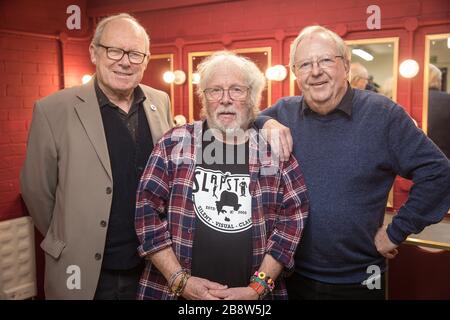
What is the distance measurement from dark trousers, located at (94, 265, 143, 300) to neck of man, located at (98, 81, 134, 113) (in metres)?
0.72

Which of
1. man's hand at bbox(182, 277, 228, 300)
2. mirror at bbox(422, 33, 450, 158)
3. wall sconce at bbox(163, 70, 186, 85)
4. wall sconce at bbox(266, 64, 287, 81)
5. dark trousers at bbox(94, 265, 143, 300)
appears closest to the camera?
man's hand at bbox(182, 277, 228, 300)

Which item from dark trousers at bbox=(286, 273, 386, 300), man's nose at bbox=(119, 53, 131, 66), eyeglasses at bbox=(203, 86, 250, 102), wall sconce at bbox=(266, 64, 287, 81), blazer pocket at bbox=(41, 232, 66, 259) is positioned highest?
wall sconce at bbox=(266, 64, 287, 81)

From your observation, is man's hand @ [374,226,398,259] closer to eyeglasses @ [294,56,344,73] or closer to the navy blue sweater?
the navy blue sweater

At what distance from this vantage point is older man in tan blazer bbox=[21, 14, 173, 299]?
1.76 metres

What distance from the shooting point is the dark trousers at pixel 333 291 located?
1.73m

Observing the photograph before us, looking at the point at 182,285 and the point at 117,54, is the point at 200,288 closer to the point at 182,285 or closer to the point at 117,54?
the point at 182,285

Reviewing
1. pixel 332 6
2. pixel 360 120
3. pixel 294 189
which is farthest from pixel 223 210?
pixel 332 6

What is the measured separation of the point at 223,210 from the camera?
5.33 feet

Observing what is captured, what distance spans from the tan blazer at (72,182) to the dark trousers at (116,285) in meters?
0.04

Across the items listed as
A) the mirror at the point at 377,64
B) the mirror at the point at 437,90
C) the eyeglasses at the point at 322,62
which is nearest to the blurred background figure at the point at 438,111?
the mirror at the point at 437,90

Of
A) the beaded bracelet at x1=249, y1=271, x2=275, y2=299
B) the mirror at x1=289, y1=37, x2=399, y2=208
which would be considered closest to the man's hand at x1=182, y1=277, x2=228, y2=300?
the beaded bracelet at x1=249, y1=271, x2=275, y2=299

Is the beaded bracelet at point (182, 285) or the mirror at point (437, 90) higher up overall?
the mirror at point (437, 90)

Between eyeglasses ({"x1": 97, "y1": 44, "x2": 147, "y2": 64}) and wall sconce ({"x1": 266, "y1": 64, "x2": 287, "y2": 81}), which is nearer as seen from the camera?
eyeglasses ({"x1": 97, "y1": 44, "x2": 147, "y2": 64})

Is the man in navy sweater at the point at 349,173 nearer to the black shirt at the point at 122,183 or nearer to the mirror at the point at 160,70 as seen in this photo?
the black shirt at the point at 122,183
